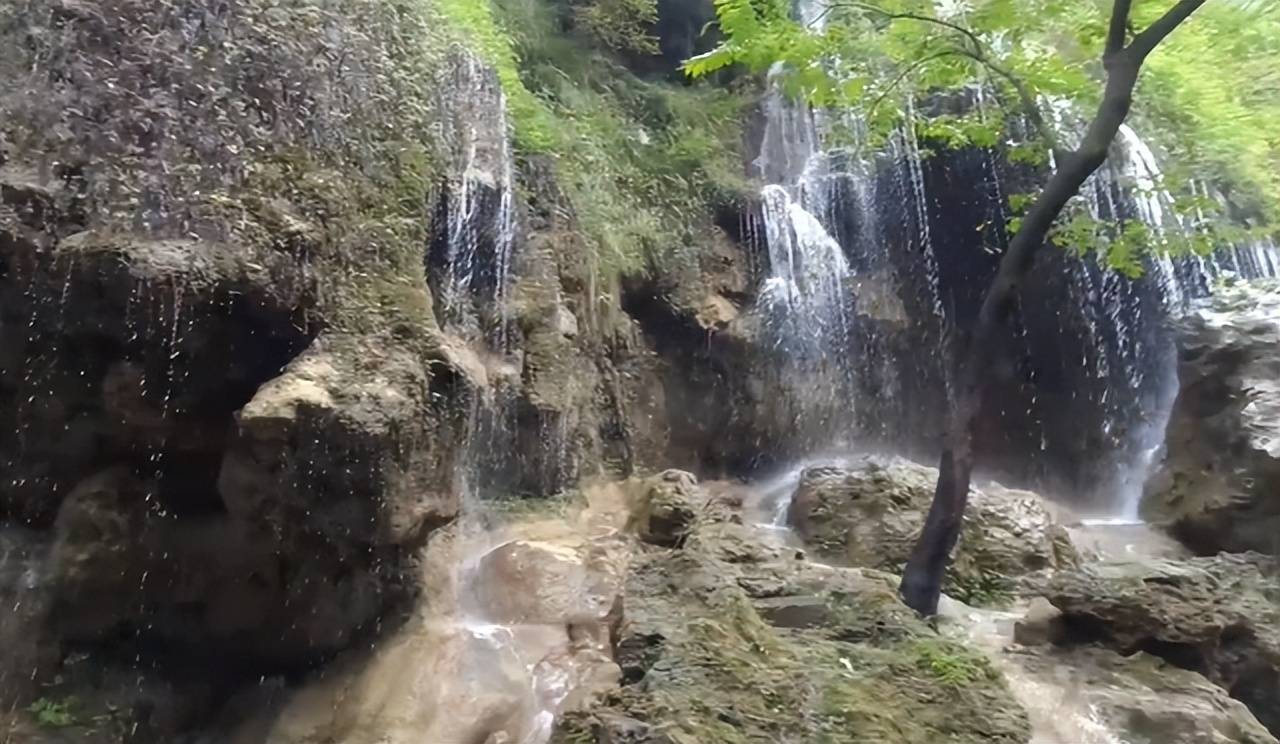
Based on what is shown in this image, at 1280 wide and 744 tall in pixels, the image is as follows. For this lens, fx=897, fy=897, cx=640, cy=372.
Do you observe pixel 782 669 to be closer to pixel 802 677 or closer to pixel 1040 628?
pixel 802 677

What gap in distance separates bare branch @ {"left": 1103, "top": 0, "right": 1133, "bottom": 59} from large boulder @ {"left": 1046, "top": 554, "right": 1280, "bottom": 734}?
327 cm

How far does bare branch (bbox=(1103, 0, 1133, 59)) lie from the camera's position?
5445 mm

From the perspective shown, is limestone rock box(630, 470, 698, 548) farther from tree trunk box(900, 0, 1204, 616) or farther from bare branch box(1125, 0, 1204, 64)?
bare branch box(1125, 0, 1204, 64)

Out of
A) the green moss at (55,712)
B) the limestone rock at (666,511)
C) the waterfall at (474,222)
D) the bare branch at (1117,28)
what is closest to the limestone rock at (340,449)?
the green moss at (55,712)

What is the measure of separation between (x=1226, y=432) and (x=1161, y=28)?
5444mm

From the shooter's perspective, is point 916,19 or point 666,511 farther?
point 666,511

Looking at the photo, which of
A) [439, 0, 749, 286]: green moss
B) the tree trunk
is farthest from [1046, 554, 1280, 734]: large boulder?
[439, 0, 749, 286]: green moss

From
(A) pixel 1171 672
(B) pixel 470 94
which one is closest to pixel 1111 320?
(A) pixel 1171 672

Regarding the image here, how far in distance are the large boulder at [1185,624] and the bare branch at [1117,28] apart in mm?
3274

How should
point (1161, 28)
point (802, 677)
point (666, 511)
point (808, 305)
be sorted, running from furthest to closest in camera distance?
1. point (808, 305)
2. point (666, 511)
3. point (1161, 28)
4. point (802, 677)

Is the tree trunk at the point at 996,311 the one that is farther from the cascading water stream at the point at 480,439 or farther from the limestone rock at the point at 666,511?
the cascading water stream at the point at 480,439

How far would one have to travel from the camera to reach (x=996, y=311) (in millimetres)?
5539

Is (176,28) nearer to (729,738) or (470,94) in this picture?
(470,94)

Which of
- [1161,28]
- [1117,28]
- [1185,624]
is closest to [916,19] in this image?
[1117,28]
